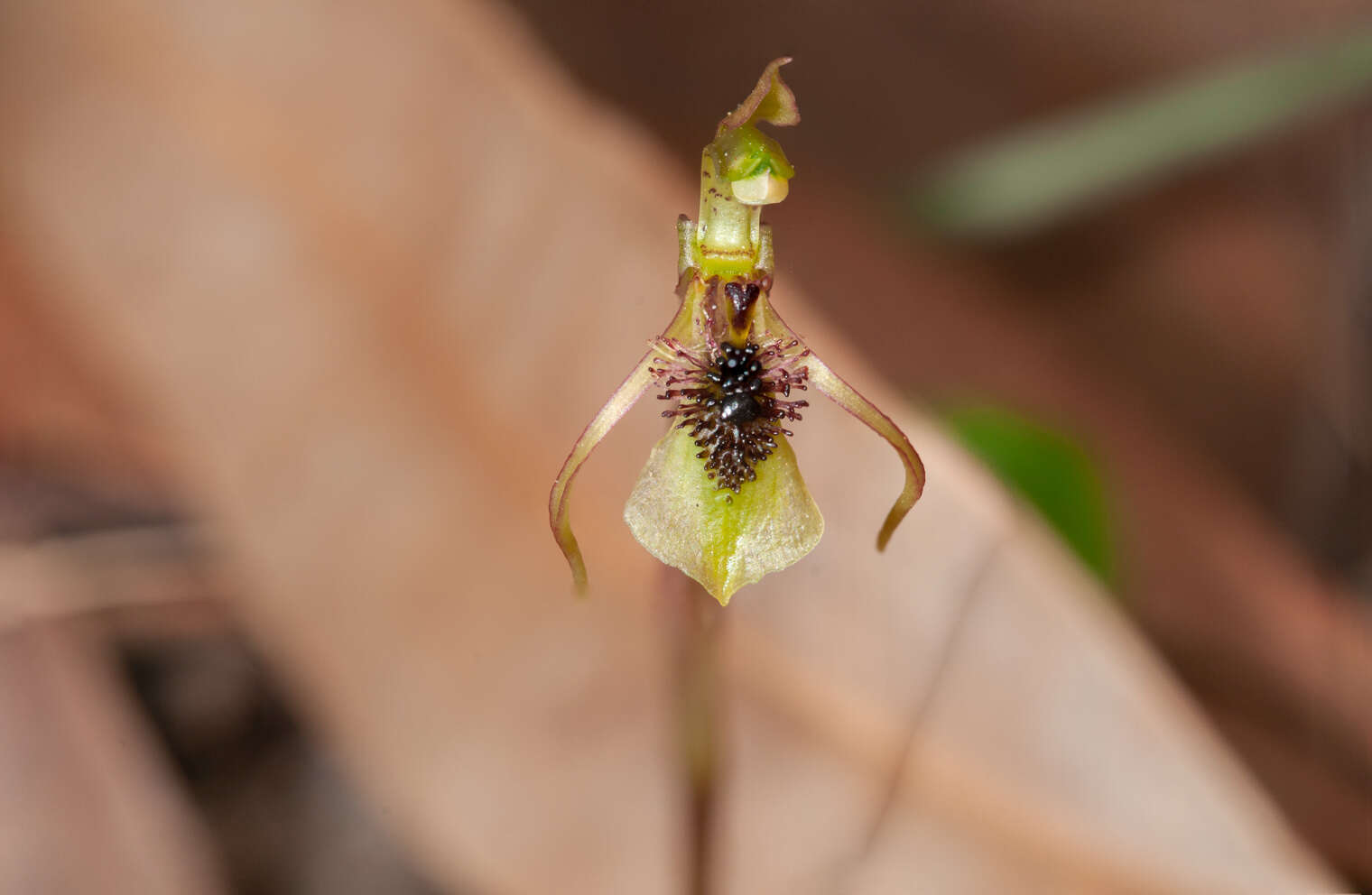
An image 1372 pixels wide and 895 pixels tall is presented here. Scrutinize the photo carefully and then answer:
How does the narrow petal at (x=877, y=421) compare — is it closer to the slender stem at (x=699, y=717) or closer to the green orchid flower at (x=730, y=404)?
the green orchid flower at (x=730, y=404)

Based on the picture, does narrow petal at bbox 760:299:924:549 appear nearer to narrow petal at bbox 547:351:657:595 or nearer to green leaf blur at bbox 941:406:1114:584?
narrow petal at bbox 547:351:657:595

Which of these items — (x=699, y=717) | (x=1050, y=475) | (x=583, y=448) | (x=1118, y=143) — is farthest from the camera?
(x=1118, y=143)

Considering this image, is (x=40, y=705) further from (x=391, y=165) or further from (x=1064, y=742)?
(x=1064, y=742)

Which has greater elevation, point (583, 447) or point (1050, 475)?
point (1050, 475)

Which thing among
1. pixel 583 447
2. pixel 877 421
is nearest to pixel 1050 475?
pixel 877 421

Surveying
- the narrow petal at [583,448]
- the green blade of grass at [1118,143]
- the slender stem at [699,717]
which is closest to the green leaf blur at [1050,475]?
the green blade of grass at [1118,143]

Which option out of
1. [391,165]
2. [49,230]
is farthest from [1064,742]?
[49,230]

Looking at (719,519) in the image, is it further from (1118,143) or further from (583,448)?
(1118,143)
